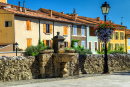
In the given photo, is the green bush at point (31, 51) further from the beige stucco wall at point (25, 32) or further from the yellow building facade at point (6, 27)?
the yellow building facade at point (6, 27)

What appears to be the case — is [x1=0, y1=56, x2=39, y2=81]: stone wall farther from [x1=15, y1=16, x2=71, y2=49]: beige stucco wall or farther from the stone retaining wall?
[x1=15, y1=16, x2=71, y2=49]: beige stucco wall

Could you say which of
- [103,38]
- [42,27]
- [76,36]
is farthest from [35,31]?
[103,38]

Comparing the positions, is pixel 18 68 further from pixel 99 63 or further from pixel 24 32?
pixel 24 32

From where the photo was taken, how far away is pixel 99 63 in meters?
18.2

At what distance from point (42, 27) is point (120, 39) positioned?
2385 cm

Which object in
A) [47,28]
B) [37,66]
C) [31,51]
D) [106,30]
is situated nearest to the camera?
[37,66]

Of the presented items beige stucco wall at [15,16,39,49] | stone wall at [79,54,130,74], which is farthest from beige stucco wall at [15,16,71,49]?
stone wall at [79,54,130,74]

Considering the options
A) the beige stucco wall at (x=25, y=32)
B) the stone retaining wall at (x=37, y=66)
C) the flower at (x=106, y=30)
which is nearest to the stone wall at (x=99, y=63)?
the stone retaining wall at (x=37, y=66)

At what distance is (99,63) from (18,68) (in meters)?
7.83

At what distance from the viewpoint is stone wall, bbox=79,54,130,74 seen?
54.7 ft

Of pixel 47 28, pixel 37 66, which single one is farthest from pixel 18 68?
pixel 47 28

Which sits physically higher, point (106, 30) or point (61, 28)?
point (61, 28)

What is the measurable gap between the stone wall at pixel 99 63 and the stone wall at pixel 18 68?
422 centimetres

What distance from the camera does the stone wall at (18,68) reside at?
11953 millimetres
